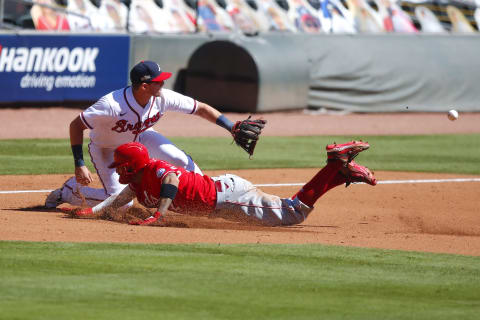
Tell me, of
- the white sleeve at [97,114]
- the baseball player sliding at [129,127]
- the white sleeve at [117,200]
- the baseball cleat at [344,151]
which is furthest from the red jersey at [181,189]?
the baseball cleat at [344,151]

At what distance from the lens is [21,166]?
12.1 metres

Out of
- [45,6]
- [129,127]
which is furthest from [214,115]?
[45,6]

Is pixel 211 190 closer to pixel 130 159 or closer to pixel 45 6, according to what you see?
pixel 130 159

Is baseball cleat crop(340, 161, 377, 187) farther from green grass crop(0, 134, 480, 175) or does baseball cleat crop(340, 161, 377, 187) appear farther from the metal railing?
the metal railing

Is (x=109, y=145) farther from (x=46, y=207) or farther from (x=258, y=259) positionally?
(x=258, y=259)

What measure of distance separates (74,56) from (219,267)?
40.6ft

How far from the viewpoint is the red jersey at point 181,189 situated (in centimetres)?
775

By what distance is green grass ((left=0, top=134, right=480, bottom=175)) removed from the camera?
12801mm

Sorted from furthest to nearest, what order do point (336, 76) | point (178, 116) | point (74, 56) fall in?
point (336, 76), point (178, 116), point (74, 56)

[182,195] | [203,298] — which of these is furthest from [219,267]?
[182,195]

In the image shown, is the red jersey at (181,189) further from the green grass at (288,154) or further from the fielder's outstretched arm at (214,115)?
the green grass at (288,154)

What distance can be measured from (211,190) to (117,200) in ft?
2.82

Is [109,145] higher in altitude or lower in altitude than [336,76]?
lower

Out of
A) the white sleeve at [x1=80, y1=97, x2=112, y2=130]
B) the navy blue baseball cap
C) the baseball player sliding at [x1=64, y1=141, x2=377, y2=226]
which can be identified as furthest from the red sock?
the white sleeve at [x1=80, y1=97, x2=112, y2=130]
